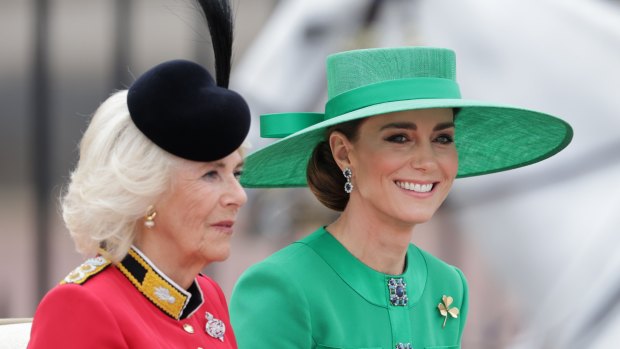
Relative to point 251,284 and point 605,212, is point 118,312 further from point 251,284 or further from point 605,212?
point 605,212

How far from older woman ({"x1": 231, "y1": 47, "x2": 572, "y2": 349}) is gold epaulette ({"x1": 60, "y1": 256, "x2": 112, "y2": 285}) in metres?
0.54

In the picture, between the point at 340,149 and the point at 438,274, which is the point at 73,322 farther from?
the point at 438,274

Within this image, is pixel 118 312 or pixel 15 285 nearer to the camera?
pixel 118 312

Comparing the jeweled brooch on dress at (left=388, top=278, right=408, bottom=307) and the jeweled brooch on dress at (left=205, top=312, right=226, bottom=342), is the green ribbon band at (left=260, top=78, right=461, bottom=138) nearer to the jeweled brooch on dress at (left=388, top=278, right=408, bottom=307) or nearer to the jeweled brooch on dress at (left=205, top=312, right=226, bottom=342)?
the jeweled brooch on dress at (left=388, top=278, right=408, bottom=307)

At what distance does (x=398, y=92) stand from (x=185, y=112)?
658mm

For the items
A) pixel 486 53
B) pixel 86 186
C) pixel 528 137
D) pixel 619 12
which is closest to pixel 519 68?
pixel 486 53

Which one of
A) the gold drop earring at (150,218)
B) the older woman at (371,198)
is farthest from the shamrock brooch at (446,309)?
the gold drop earring at (150,218)

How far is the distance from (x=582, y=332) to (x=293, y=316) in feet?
5.37

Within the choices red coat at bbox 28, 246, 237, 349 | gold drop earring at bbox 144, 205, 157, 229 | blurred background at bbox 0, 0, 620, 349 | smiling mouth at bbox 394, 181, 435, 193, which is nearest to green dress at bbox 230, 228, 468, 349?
smiling mouth at bbox 394, 181, 435, 193

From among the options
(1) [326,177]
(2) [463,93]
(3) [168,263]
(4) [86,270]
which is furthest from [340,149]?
(2) [463,93]

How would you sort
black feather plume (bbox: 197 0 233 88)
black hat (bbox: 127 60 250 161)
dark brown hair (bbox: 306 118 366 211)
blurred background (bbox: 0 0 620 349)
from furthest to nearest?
blurred background (bbox: 0 0 620 349) → dark brown hair (bbox: 306 118 366 211) → black feather plume (bbox: 197 0 233 88) → black hat (bbox: 127 60 250 161)

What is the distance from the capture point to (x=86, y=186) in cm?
160

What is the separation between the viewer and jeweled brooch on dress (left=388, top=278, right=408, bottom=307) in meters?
2.23

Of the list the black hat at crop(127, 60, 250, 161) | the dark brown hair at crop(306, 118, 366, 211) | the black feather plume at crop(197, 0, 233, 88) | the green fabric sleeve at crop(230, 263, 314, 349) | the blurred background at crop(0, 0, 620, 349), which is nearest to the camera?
the black hat at crop(127, 60, 250, 161)
